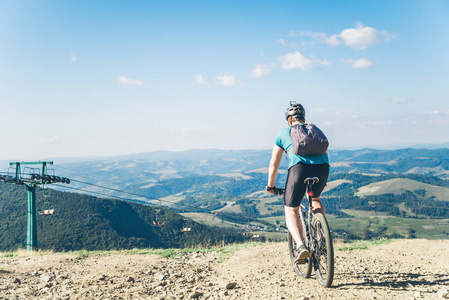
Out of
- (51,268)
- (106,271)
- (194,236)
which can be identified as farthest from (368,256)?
(194,236)

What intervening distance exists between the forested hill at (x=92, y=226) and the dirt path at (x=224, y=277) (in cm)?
9503

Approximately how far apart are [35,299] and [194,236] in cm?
12824

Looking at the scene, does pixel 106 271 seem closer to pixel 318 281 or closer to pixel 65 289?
pixel 65 289

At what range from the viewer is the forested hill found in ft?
344

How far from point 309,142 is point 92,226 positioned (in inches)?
5308

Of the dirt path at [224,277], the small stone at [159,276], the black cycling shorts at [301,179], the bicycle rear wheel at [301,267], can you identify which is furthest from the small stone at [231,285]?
the black cycling shorts at [301,179]

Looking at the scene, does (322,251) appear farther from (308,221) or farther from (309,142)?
(309,142)

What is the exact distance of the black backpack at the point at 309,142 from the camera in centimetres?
517

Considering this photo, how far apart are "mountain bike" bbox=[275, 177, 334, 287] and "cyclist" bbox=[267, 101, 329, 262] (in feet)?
0.36

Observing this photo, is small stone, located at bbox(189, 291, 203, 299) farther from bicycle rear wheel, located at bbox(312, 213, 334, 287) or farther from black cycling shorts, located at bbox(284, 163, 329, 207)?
black cycling shorts, located at bbox(284, 163, 329, 207)

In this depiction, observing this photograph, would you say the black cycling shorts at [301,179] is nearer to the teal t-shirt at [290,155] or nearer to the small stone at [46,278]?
the teal t-shirt at [290,155]

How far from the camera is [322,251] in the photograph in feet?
17.8

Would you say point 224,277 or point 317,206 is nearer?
point 317,206

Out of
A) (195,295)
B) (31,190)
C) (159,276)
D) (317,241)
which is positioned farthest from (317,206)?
(31,190)
